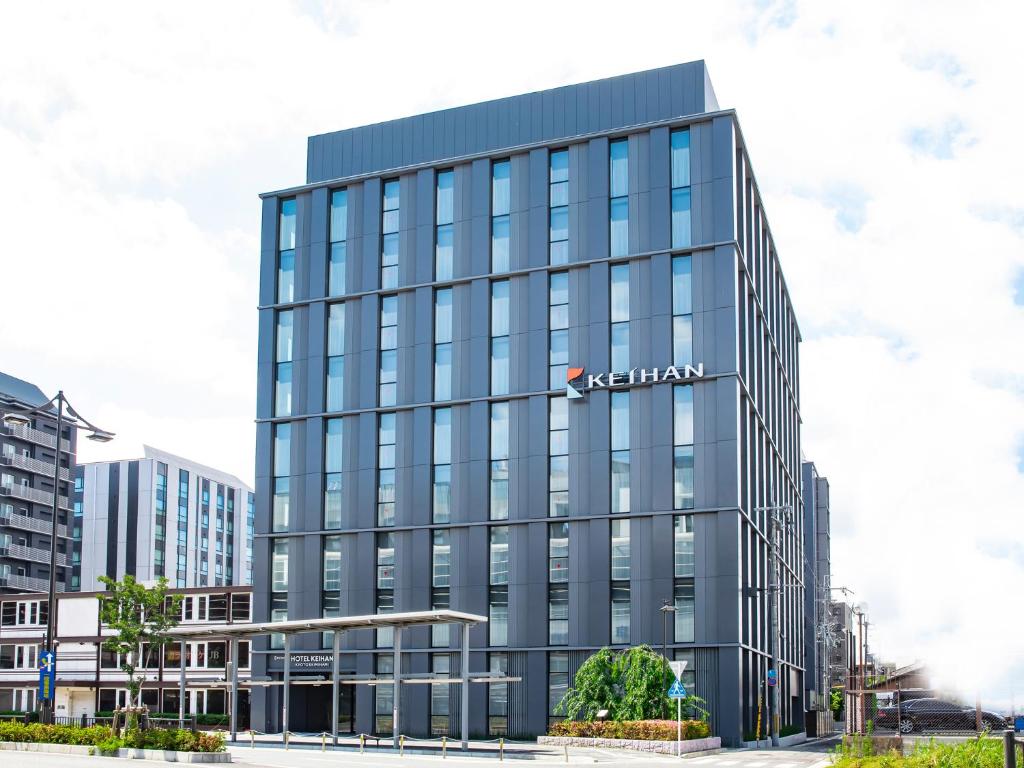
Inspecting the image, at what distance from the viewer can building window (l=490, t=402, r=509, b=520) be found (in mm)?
61031

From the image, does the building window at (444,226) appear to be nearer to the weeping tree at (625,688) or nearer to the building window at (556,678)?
the building window at (556,678)

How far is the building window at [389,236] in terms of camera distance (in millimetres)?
65938

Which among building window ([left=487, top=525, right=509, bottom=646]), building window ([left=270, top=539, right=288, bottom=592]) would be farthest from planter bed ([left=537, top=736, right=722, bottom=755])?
building window ([left=270, top=539, right=288, bottom=592])

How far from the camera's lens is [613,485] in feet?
192

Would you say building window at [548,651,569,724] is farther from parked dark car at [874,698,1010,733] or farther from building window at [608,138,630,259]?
building window at [608,138,630,259]

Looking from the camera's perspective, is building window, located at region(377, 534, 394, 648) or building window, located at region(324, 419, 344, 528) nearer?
building window, located at region(377, 534, 394, 648)

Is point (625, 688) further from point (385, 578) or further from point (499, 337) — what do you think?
point (499, 337)

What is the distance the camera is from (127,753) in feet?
119

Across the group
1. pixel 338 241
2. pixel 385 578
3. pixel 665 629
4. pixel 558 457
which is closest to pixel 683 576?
pixel 665 629

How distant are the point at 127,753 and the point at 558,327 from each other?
31.7 meters

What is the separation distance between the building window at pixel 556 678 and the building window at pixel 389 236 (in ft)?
68.7

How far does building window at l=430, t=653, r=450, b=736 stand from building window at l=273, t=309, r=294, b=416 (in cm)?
1589

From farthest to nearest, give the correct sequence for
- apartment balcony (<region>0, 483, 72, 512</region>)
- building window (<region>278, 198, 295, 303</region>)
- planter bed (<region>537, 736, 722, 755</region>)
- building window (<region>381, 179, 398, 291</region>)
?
apartment balcony (<region>0, 483, 72, 512</region>) < building window (<region>278, 198, 295, 303</region>) < building window (<region>381, 179, 398, 291</region>) < planter bed (<region>537, 736, 722, 755</region>)

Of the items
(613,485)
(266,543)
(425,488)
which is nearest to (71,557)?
(266,543)
